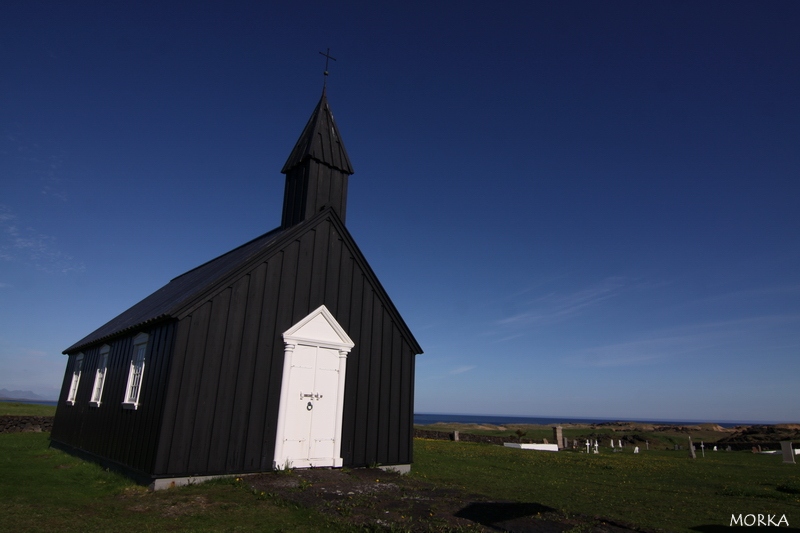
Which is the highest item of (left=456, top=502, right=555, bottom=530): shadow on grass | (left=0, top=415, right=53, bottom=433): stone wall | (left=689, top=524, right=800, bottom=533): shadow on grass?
(left=456, top=502, right=555, bottom=530): shadow on grass

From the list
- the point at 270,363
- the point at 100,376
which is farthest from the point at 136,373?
the point at 100,376

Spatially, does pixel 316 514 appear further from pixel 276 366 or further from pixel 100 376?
pixel 100 376

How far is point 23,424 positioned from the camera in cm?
2711

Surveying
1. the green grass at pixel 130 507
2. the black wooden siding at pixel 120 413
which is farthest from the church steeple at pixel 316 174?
the green grass at pixel 130 507

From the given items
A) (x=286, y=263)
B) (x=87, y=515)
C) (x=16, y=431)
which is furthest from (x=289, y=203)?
(x=16, y=431)

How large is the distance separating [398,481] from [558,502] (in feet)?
11.6

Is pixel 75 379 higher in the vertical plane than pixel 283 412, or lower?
higher

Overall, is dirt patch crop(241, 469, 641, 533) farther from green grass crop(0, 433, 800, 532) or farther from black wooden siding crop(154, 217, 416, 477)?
black wooden siding crop(154, 217, 416, 477)

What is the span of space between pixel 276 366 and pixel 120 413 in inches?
192

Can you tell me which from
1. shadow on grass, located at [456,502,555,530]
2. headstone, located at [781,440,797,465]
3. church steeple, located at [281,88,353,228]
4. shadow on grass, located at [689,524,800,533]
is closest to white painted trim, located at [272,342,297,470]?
church steeple, located at [281,88,353,228]

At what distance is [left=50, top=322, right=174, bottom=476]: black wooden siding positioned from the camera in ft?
37.2

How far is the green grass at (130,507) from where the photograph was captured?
25.5 feet

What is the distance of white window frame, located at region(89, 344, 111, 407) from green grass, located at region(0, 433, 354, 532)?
3.79 meters

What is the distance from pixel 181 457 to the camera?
10.8 metres
